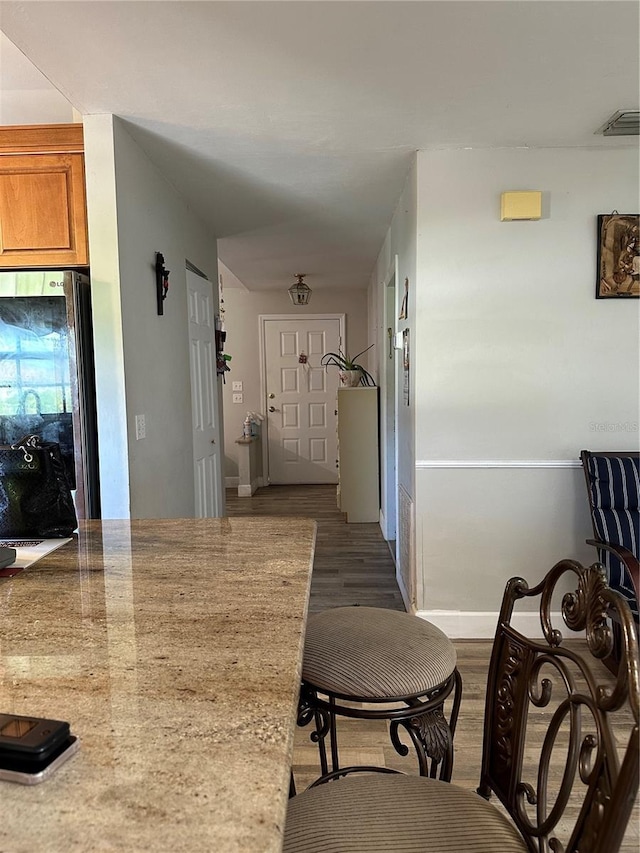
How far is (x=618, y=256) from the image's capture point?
8.99 feet

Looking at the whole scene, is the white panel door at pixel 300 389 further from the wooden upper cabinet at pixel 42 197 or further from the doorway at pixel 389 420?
the wooden upper cabinet at pixel 42 197

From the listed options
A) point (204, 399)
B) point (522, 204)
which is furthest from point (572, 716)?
point (204, 399)

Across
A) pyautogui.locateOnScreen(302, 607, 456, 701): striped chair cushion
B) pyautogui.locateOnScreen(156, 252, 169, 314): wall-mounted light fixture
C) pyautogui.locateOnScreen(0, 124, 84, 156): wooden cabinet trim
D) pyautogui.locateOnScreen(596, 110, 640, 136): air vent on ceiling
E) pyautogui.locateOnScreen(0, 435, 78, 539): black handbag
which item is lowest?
pyautogui.locateOnScreen(302, 607, 456, 701): striped chair cushion

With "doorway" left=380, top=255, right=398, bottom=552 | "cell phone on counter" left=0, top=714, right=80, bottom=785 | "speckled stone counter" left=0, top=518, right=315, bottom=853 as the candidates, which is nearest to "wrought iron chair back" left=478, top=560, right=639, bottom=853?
"speckled stone counter" left=0, top=518, right=315, bottom=853

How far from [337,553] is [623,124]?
10.4 ft

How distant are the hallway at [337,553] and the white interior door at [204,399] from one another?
2.84ft

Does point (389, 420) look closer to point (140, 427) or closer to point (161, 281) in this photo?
point (161, 281)

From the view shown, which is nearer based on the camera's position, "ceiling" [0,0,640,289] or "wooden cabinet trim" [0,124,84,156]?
"ceiling" [0,0,640,289]

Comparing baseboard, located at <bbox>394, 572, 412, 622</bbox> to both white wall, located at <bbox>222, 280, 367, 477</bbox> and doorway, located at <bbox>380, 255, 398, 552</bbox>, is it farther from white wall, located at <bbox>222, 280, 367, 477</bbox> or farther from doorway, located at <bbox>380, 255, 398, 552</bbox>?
white wall, located at <bbox>222, 280, 367, 477</bbox>

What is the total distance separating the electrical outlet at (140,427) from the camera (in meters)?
2.51

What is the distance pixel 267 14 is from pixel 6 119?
183cm

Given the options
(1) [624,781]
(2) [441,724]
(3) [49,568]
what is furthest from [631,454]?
(3) [49,568]

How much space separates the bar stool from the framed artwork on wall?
2107mm

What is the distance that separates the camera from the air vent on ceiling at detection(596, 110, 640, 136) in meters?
2.36
